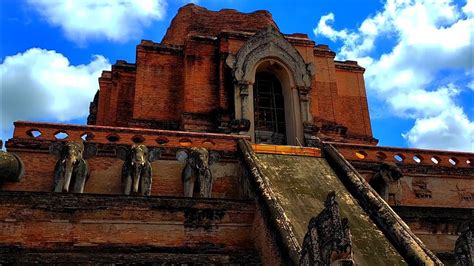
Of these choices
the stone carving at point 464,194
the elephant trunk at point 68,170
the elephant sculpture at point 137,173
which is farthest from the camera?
the stone carving at point 464,194

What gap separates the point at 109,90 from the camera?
63.6 ft

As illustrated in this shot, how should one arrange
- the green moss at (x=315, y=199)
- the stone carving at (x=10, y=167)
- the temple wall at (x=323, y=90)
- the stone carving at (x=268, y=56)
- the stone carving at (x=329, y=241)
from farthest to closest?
the temple wall at (x=323, y=90)
the stone carving at (x=268, y=56)
the stone carving at (x=10, y=167)
the green moss at (x=315, y=199)
the stone carving at (x=329, y=241)

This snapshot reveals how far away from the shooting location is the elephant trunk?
35.4ft

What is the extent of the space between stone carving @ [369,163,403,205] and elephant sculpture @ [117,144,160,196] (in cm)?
611

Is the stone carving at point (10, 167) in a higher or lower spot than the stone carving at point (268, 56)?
lower

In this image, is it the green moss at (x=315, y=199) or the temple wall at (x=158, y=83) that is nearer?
the green moss at (x=315, y=199)

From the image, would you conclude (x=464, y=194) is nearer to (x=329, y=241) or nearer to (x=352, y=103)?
(x=352, y=103)

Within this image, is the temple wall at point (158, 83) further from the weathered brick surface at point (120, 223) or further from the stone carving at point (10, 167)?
the weathered brick surface at point (120, 223)

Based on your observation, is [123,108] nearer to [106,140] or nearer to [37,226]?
[106,140]

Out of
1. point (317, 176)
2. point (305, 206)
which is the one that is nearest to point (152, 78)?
point (317, 176)

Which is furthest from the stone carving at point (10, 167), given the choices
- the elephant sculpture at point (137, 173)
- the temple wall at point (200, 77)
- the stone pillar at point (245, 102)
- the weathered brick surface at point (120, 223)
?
the stone pillar at point (245, 102)

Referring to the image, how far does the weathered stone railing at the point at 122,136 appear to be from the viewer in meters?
12.3

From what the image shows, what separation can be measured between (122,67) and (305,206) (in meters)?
11.3

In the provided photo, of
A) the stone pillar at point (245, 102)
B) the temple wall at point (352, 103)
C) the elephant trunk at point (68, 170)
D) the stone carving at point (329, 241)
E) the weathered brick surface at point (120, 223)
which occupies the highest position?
the temple wall at point (352, 103)
